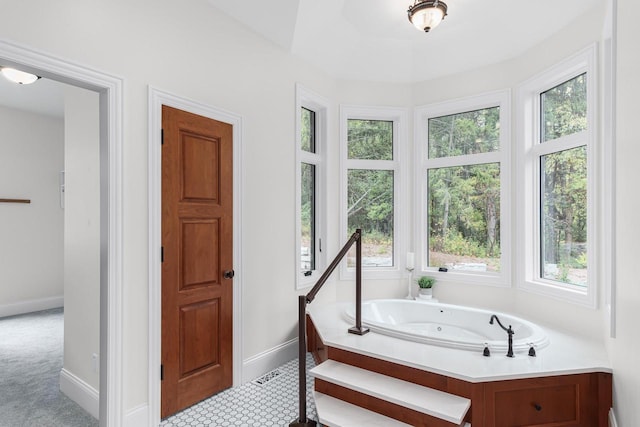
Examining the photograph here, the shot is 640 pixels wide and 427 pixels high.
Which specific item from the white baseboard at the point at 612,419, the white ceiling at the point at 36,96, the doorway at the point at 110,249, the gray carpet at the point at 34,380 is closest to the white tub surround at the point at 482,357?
the white baseboard at the point at 612,419

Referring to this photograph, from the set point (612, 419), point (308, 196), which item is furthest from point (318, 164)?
point (612, 419)

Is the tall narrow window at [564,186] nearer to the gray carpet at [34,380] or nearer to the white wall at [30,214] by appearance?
the gray carpet at [34,380]

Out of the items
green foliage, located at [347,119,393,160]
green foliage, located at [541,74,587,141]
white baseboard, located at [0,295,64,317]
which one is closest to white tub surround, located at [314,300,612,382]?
green foliage, located at [541,74,587,141]

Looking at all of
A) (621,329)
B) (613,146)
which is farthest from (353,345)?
(613,146)

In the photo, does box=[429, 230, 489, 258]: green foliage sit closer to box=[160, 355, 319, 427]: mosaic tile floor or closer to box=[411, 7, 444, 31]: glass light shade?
box=[160, 355, 319, 427]: mosaic tile floor

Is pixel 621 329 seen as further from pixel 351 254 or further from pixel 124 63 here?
pixel 124 63

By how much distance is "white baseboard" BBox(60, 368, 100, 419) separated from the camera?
98.8 inches

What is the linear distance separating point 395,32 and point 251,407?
146 inches

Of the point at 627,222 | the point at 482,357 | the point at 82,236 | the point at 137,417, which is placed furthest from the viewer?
the point at 82,236

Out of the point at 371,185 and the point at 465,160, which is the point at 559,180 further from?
the point at 371,185

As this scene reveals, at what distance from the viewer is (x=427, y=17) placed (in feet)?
9.31

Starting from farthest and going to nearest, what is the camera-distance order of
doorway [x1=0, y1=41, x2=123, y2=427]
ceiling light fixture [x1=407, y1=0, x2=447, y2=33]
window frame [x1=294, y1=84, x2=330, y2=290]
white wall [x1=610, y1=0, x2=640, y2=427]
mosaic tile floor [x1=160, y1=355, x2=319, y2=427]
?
1. window frame [x1=294, y1=84, x2=330, y2=290]
2. ceiling light fixture [x1=407, y1=0, x2=447, y2=33]
3. mosaic tile floor [x1=160, y1=355, x2=319, y2=427]
4. doorway [x1=0, y1=41, x2=123, y2=427]
5. white wall [x1=610, y1=0, x2=640, y2=427]

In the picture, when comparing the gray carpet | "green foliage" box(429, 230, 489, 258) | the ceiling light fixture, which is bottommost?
the gray carpet

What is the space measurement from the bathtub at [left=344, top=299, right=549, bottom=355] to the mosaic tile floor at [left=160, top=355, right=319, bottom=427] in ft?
2.64
